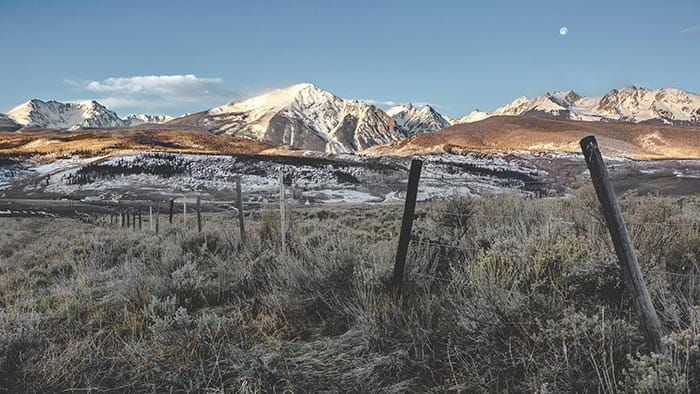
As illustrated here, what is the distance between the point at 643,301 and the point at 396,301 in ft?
6.60

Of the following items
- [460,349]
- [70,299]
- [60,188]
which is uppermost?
[460,349]

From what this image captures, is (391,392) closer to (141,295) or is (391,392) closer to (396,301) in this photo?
(396,301)

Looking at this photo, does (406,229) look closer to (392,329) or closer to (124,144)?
(392,329)

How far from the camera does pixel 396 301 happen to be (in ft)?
13.3

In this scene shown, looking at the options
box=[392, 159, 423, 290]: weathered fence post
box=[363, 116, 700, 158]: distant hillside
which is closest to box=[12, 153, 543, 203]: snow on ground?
box=[363, 116, 700, 158]: distant hillside

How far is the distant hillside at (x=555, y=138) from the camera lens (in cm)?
7225

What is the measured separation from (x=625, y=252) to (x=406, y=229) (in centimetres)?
219

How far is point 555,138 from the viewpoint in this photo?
82.2 meters

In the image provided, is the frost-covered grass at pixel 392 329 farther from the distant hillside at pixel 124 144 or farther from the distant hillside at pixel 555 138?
the distant hillside at pixel 124 144

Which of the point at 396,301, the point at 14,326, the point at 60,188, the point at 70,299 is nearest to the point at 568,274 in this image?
the point at 396,301

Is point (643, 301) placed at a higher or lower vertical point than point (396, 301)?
higher

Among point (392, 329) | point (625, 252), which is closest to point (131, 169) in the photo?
point (392, 329)

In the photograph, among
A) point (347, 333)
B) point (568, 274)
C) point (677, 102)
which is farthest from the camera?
point (677, 102)

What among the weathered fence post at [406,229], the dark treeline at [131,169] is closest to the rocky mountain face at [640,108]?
the dark treeline at [131,169]
